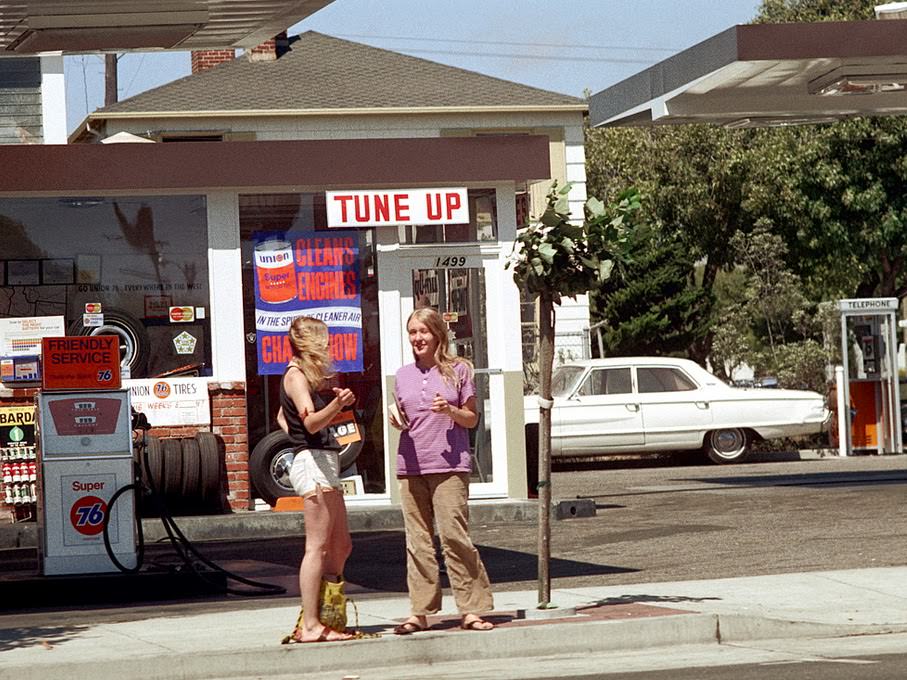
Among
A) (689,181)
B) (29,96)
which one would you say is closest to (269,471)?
(29,96)

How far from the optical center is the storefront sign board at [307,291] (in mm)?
17031

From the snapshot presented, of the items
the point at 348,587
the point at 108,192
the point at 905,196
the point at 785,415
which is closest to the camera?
the point at 348,587

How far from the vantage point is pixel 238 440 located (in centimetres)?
1688

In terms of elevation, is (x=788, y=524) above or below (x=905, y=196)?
below

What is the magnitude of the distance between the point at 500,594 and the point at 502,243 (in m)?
6.30

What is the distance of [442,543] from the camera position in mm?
9641

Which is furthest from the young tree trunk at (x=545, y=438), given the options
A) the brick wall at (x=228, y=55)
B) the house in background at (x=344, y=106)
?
the brick wall at (x=228, y=55)

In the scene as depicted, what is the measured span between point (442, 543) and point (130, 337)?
7.88 metres

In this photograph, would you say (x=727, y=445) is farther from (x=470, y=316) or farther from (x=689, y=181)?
(x=689, y=181)

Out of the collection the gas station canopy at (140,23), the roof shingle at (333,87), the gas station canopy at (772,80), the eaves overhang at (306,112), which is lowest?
the gas station canopy at (140,23)

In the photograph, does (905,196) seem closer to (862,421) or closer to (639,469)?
(862,421)

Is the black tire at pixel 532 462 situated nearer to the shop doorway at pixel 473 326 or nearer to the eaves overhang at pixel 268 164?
the shop doorway at pixel 473 326

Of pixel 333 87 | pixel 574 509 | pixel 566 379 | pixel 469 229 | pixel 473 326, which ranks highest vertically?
pixel 333 87

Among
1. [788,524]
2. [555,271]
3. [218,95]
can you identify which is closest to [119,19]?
[555,271]
